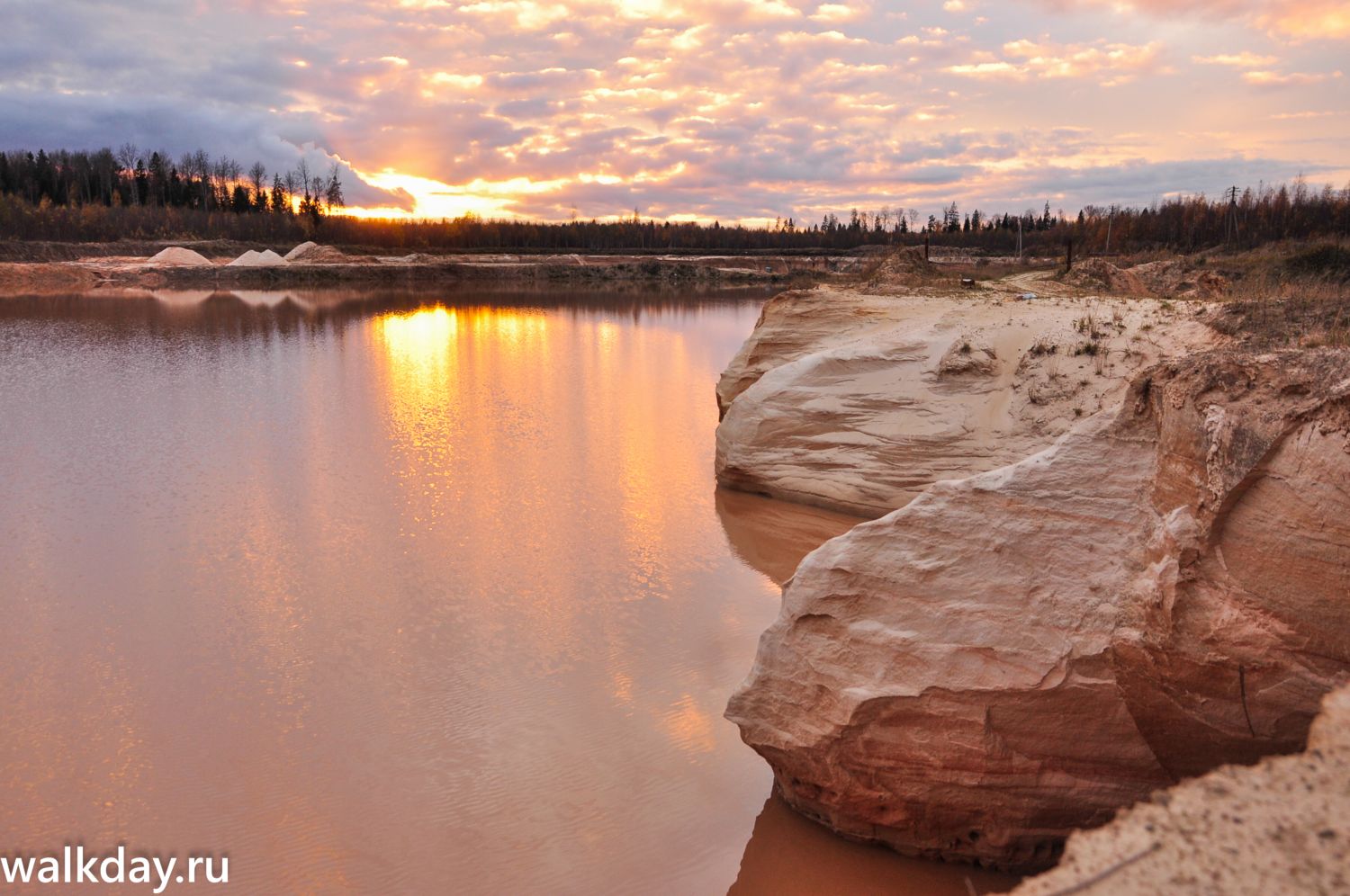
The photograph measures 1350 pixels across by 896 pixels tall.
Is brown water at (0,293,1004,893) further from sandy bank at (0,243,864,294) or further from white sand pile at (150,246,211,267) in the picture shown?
white sand pile at (150,246,211,267)

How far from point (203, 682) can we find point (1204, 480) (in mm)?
6545

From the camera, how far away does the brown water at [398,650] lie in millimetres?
5191

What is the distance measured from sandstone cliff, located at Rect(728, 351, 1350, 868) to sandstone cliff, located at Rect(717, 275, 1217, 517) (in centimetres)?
484

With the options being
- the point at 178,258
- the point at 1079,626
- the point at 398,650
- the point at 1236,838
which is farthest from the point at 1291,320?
the point at 178,258

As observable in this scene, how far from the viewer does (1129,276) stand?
21672 millimetres

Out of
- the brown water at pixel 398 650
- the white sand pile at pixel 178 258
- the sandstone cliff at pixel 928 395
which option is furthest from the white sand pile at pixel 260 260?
the sandstone cliff at pixel 928 395

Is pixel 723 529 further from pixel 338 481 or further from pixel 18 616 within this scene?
pixel 18 616

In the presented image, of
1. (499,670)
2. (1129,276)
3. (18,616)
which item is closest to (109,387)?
(18,616)

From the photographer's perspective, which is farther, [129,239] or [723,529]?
[129,239]

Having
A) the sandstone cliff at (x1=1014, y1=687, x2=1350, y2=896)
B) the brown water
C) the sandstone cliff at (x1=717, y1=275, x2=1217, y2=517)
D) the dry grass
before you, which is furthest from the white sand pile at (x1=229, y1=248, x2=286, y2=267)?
the sandstone cliff at (x1=1014, y1=687, x2=1350, y2=896)

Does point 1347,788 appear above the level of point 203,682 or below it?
above

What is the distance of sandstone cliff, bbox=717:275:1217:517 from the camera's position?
972 cm

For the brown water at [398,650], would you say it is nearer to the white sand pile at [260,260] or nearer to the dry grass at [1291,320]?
the dry grass at [1291,320]

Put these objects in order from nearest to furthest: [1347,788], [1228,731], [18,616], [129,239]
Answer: [1347,788] < [1228,731] < [18,616] < [129,239]
